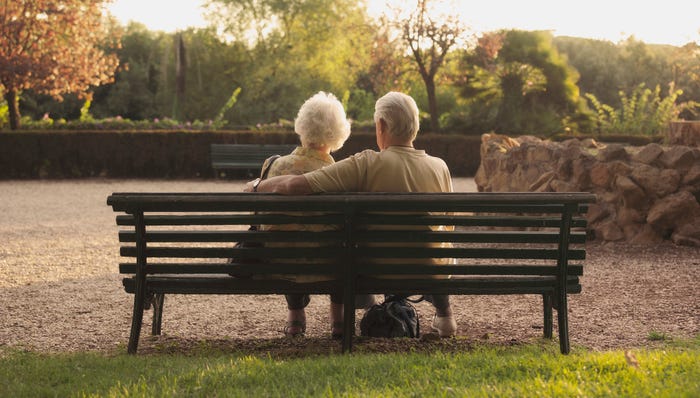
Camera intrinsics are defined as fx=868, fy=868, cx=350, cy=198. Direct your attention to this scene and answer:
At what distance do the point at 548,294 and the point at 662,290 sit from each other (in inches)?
96.6

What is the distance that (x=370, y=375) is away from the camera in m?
3.61

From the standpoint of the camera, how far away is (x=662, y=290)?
6.76m

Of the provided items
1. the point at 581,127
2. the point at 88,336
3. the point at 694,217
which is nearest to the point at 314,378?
the point at 88,336

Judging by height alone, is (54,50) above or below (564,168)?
above

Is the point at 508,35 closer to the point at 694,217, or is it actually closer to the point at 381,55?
the point at 381,55

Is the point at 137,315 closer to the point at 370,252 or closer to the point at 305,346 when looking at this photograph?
the point at 305,346

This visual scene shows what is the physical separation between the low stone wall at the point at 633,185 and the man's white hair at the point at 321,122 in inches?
198

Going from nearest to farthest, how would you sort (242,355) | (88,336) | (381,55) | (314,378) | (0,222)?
1. (314,378)
2. (242,355)
3. (88,336)
4. (0,222)
5. (381,55)

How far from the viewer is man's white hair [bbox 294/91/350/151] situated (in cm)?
461

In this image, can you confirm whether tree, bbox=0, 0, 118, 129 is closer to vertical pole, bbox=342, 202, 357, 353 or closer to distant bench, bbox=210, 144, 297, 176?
distant bench, bbox=210, 144, 297, 176

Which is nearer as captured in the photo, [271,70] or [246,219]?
[246,219]

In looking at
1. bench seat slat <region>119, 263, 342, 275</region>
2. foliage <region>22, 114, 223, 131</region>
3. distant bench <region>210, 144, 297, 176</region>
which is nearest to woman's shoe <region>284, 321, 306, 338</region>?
bench seat slat <region>119, 263, 342, 275</region>

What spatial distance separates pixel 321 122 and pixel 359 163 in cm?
34

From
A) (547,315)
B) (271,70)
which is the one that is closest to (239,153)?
(547,315)
